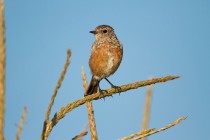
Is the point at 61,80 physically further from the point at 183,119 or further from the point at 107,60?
the point at 107,60

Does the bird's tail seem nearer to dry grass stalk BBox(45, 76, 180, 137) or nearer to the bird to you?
the bird

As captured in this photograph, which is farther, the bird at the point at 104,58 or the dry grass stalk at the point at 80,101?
the bird at the point at 104,58

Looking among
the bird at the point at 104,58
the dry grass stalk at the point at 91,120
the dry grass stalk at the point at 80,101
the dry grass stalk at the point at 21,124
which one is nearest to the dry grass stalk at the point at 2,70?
the dry grass stalk at the point at 21,124

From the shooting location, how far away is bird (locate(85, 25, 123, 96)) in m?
7.70

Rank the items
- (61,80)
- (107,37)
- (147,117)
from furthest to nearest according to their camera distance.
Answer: (107,37) < (147,117) < (61,80)

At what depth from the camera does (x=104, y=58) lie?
769cm

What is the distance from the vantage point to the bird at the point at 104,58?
7695 mm

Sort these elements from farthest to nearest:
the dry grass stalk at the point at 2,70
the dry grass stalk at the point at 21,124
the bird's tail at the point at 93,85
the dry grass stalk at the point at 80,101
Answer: the bird's tail at the point at 93,85, the dry grass stalk at the point at 80,101, the dry grass stalk at the point at 21,124, the dry grass stalk at the point at 2,70

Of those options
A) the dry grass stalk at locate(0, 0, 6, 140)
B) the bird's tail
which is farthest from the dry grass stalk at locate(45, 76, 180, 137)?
the bird's tail

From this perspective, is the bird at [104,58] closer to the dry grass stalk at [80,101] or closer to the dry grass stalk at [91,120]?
the dry grass stalk at [91,120]

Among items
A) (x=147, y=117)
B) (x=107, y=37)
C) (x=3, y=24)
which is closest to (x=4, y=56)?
(x=3, y=24)

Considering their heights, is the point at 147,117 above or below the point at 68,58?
below

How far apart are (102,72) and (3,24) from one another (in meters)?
6.89

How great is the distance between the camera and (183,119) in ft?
5.45
